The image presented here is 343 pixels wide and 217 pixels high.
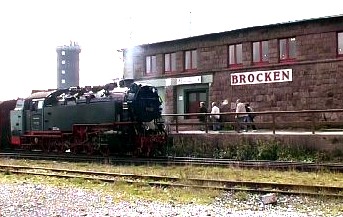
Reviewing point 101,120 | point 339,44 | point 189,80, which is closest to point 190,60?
point 189,80

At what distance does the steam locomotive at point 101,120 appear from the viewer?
730 inches

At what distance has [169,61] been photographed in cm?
2956

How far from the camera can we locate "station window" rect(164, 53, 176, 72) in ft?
95.9

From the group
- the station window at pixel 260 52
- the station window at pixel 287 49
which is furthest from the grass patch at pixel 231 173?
the station window at pixel 260 52

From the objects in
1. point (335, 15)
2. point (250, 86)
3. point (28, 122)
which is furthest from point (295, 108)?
point (28, 122)

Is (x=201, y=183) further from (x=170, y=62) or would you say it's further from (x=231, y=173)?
(x=170, y=62)

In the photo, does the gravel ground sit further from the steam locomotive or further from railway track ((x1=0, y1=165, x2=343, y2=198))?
the steam locomotive

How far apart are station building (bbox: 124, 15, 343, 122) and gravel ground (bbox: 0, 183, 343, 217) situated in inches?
585

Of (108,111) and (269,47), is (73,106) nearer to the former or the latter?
(108,111)

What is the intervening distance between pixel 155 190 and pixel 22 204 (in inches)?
116

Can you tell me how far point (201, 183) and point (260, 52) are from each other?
50.3 ft

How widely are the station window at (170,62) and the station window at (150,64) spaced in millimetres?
838

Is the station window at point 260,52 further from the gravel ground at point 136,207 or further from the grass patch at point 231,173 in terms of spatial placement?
the gravel ground at point 136,207

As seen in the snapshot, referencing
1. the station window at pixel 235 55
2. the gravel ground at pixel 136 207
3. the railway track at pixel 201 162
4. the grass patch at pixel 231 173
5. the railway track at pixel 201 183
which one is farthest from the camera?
the station window at pixel 235 55
